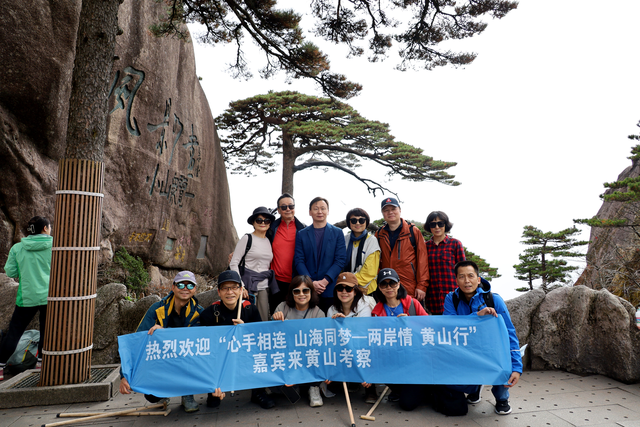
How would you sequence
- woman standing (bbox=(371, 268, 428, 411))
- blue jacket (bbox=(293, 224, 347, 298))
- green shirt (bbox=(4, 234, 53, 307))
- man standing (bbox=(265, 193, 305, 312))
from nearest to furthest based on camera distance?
woman standing (bbox=(371, 268, 428, 411)) → blue jacket (bbox=(293, 224, 347, 298)) → man standing (bbox=(265, 193, 305, 312)) → green shirt (bbox=(4, 234, 53, 307))

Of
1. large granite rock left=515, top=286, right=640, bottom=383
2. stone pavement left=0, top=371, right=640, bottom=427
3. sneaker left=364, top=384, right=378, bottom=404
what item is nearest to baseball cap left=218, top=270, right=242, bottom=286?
stone pavement left=0, top=371, right=640, bottom=427

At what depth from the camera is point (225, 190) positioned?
473 inches

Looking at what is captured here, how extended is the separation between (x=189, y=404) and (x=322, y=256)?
181 centimetres

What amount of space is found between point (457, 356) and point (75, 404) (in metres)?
3.59

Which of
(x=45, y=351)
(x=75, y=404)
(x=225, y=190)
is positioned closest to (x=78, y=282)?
(x=45, y=351)

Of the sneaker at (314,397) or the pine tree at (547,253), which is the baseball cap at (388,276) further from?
the pine tree at (547,253)

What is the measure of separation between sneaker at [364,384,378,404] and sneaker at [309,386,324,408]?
1.37 ft

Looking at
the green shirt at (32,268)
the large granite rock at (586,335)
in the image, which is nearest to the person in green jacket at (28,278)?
the green shirt at (32,268)

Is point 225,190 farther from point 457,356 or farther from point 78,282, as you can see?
point 457,356

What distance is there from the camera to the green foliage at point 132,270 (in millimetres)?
7812

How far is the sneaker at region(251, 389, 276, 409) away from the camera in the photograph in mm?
3445

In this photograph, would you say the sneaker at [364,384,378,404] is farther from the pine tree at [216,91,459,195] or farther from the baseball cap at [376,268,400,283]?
the pine tree at [216,91,459,195]

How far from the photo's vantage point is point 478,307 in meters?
3.47

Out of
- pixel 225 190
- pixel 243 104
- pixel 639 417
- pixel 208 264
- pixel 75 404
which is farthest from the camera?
pixel 243 104
